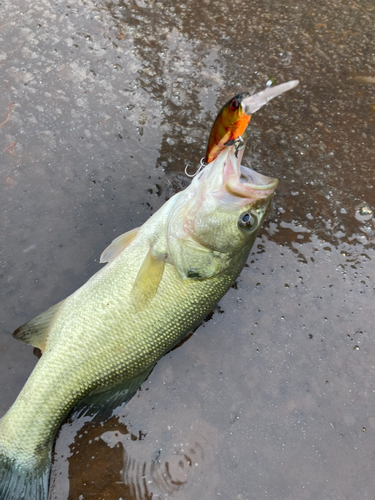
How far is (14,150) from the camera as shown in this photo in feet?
11.0

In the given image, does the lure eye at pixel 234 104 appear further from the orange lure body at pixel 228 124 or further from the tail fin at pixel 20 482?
the tail fin at pixel 20 482

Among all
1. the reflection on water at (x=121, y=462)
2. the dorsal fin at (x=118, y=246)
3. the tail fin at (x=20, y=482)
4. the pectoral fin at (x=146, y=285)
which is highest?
the dorsal fin at (x=118, y=246)

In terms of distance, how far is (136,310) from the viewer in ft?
8.62

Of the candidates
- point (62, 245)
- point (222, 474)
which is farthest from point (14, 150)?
point (222, 474)

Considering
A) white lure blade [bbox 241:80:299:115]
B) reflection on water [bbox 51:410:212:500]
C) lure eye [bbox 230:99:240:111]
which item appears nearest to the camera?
white lure blade [bbox 241:80:299:115]

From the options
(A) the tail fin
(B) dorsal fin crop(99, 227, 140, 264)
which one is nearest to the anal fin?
(A) the tail fin

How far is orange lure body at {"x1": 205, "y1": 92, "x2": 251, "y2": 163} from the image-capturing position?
92.0 inches

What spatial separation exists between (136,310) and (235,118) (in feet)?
4.83

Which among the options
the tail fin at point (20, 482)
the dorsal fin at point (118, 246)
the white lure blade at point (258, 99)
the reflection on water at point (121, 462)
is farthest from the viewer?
the dorsal fin at point (118, 246)

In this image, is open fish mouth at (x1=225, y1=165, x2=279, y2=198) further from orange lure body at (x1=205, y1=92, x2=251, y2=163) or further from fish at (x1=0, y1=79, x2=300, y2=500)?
orange lure body at (x1=205, y1=92, x2=251, y2=163)

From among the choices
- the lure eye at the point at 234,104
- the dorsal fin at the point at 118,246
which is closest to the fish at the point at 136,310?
the dorsal fin at the point at 118,246

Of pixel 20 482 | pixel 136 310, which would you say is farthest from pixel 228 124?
pixel 20 482

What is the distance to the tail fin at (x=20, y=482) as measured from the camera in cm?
252

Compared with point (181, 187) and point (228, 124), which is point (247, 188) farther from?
point (181, 187)
